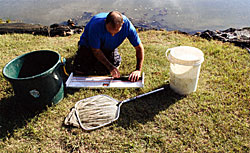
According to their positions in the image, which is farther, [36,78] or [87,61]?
[87,61]

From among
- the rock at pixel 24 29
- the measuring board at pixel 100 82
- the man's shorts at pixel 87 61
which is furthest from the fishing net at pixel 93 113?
the rock at pixel 24 29

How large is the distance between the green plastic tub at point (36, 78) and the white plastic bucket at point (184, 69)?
153cm

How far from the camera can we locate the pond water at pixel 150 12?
260 inches

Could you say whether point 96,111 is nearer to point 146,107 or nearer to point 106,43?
point 146,107

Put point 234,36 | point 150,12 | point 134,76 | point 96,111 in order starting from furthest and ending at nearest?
point 150,12 < point 234,36 < point 134,76 < point 96,111

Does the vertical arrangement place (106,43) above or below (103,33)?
below

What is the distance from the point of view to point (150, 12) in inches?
290

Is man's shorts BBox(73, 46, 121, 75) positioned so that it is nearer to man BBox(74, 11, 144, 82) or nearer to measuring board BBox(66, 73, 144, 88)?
man BBox(74, 11, 144, 82)

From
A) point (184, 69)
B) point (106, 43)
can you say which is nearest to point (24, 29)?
point (106, 43)

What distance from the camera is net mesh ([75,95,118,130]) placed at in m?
2.53

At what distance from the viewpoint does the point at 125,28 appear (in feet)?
9.66

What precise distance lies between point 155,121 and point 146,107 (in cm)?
26

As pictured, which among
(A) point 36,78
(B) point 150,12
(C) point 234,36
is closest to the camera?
(A) point 36,78

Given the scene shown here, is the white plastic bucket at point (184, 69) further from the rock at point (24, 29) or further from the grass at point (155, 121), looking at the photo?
the rock at point (24, 29)
